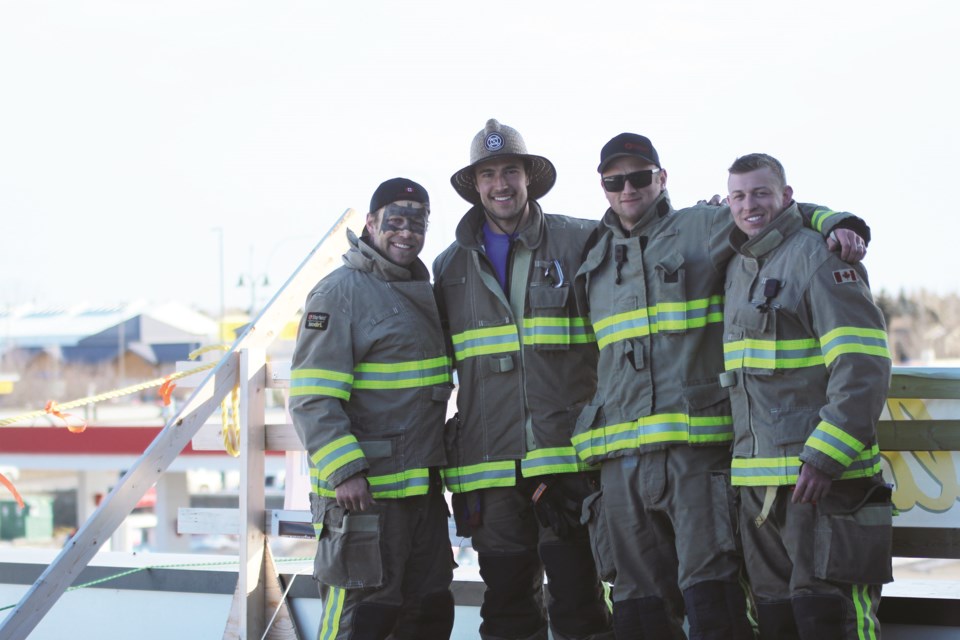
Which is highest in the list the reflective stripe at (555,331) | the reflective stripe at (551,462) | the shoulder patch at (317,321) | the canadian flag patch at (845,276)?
the canadian flag patch at (845,276)

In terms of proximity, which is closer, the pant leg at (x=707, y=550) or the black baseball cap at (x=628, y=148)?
the pant leg at (x=707, y=550)

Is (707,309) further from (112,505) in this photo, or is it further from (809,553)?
(112,505)

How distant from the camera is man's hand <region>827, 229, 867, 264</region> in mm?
3576

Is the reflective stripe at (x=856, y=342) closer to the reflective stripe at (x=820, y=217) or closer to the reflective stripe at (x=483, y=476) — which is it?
the reflective stripe at (x=820, y=217)

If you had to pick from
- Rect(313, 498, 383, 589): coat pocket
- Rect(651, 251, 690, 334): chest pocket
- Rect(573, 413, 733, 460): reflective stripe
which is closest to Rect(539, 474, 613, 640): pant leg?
Rect(573, 413, 733, 460): reflective stripe

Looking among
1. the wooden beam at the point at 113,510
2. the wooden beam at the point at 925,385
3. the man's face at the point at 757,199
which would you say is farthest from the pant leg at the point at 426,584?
the wooden beam at the point at 925,385

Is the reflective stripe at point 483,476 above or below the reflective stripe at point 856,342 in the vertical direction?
below

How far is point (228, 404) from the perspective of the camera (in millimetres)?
5363

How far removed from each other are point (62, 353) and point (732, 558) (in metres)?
68.9

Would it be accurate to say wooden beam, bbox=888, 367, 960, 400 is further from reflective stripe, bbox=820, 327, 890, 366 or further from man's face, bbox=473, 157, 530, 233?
man's face, bbox=473, 157, 530, 233

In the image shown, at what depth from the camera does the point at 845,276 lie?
357cm

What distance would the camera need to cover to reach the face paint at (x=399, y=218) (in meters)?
4.42

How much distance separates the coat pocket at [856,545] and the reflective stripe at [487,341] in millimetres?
1446

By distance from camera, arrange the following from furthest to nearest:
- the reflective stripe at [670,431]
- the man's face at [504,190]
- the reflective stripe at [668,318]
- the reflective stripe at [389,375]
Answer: the man's face at [504,190]
the reflective stripe at [389,375]
the reflective stripe at [668,318]
the reflective stripe at [670,431]
